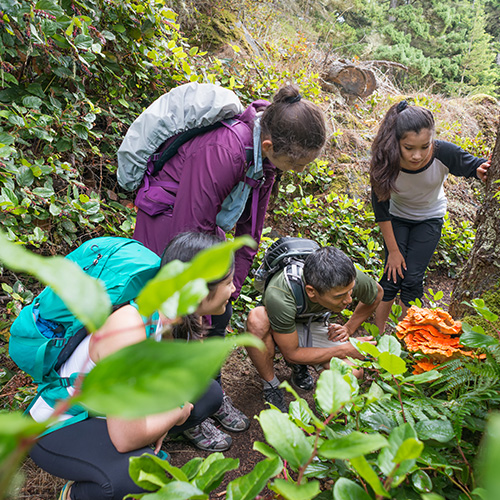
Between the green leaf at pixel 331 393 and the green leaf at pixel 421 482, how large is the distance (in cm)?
32

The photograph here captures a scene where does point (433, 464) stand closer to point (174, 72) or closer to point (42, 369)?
point (42, 369)

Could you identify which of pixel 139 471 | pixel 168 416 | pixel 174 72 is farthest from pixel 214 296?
pixel 174 72

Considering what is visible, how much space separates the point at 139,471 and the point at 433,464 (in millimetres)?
642

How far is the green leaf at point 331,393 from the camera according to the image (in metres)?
0.64

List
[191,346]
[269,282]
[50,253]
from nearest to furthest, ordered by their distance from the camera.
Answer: [191,346] < [50,253] < [269,282]

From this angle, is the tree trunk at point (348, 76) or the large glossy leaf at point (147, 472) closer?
the large glossy leaf at point (147, 472)

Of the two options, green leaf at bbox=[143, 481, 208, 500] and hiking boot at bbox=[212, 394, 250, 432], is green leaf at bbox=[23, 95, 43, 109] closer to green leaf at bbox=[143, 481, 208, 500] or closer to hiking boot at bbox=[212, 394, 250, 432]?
hiking boot at bbox=[212, 394, 250, 432]

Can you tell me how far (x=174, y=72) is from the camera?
3.63 metres

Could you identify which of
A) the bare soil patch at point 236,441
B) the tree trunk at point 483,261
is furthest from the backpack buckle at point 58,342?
the tree trunk at point 483,261

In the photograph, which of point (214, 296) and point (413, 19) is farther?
point (413, 19)

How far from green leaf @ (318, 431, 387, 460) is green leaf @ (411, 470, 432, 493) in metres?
0.33

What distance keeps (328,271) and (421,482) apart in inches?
64.7

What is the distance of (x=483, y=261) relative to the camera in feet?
6.43

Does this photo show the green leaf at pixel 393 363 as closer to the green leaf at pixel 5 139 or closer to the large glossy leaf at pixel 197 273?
the large glossy leaf at pixel 197 273
